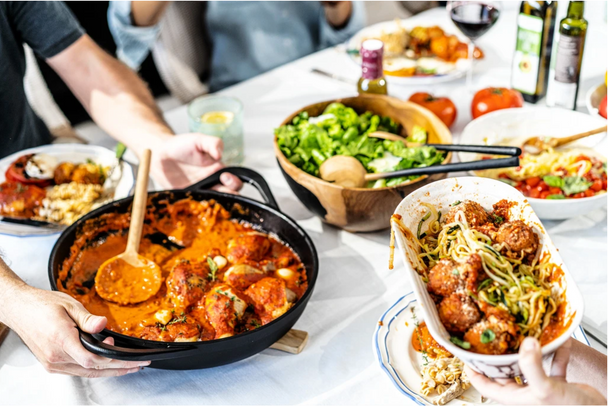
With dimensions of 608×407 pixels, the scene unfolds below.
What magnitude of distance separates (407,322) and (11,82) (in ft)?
6.58

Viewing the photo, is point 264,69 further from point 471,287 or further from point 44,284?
point 471,287

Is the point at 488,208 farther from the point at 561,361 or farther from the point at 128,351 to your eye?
the point at 128,351

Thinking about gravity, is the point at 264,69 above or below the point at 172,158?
below

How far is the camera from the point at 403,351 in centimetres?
141

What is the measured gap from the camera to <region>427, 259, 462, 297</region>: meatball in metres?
1.06

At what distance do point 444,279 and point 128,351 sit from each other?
2.19 feet

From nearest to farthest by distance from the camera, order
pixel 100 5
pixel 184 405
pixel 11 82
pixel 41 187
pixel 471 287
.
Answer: pixel 471 287, pixel 184 405, pixel 41 187, pixel 11 82, pixel 100 5

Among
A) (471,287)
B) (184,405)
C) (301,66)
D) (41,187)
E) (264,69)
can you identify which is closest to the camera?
(471,287)

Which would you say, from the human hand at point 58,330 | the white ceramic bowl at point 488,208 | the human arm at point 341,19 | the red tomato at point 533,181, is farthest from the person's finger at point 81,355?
the human arm at point 341,19

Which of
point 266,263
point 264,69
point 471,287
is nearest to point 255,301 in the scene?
point 266,263

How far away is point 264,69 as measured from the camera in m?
3.82

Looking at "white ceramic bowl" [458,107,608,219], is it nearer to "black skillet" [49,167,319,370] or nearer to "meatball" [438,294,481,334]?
"black skillet" [49,167,319,370]

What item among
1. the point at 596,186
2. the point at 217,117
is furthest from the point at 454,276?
the point at 217,117

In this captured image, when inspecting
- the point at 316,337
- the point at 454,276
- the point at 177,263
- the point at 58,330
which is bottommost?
the point at 316,337
